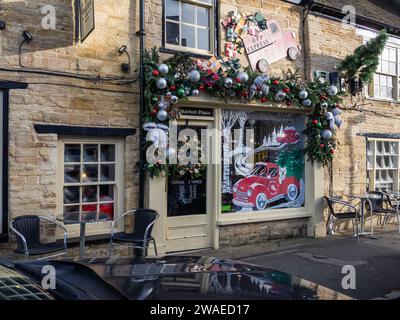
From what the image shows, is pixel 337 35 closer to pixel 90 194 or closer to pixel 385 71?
pixel 385 71

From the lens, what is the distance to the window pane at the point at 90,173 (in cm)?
657

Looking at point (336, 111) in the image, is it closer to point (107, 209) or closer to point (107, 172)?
point (107, 172)

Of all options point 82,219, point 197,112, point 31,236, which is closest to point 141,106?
point 197,112

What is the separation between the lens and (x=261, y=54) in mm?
8414

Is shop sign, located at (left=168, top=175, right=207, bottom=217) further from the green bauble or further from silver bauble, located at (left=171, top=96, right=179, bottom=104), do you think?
the green bauble

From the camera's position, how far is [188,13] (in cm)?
766

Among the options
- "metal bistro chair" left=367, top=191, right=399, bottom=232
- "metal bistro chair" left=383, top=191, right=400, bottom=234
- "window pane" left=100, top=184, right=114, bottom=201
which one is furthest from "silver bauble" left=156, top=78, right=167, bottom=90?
"metal bistro chair" left=383, top=191, right=400, bottom=234

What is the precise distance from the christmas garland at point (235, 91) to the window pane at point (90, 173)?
89 centimetres

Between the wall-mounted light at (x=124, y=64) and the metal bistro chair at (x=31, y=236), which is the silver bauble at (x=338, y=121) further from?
the metal bistro chair at (x=31, y=236)

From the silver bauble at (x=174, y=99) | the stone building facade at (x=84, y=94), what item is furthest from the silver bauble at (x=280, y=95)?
the silver bauble at (x=174, y=99)

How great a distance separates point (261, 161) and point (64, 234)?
441 cm
